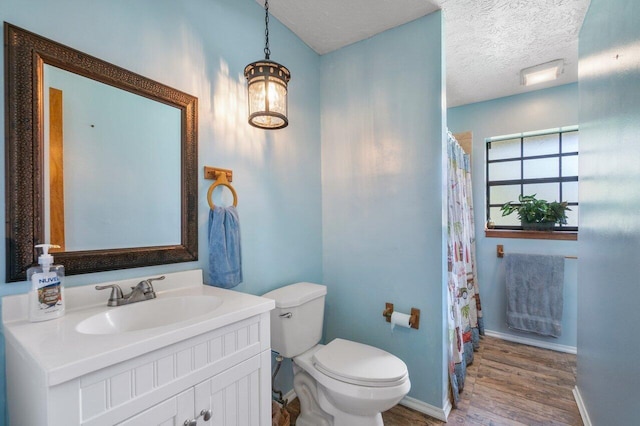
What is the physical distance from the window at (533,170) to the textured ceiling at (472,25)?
663 mm

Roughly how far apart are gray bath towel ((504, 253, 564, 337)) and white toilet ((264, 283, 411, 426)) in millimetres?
1880

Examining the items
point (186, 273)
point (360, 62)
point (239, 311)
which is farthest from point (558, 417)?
point (360, 62)

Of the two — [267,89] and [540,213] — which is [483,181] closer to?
[540,213]

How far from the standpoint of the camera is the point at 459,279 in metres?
2.24

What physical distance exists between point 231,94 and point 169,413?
1.43 metres

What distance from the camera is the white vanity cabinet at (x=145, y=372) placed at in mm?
612

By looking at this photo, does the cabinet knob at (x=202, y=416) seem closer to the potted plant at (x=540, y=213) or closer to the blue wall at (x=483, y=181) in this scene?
the blue wall at (x=483, y=181)

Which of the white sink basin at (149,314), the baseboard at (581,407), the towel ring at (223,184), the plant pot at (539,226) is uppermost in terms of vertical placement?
the towel ring at (223,184)

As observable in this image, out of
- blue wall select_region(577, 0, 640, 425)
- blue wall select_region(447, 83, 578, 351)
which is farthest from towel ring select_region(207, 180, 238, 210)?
blue wall select_region(447, 83, 578, 351)

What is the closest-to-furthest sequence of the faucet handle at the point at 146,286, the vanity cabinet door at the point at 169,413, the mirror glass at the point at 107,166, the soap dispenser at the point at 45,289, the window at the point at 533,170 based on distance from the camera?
the vanity cabinet door at the point at 169,413 → the soap dispenser at the point at 45,289 → the mirror glass at the point at 107,166 → the faucet handle at the point at 146,286 → the window at the point at 533,170

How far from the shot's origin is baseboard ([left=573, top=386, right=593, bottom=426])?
5.35 feet

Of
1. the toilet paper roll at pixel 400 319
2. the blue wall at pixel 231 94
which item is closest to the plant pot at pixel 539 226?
the toilet paper roll at pixel 400 319

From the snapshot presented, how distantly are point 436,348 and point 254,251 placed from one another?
49.6 inches

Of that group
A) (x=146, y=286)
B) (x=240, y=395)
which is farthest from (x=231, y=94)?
(x=240, y=395)
